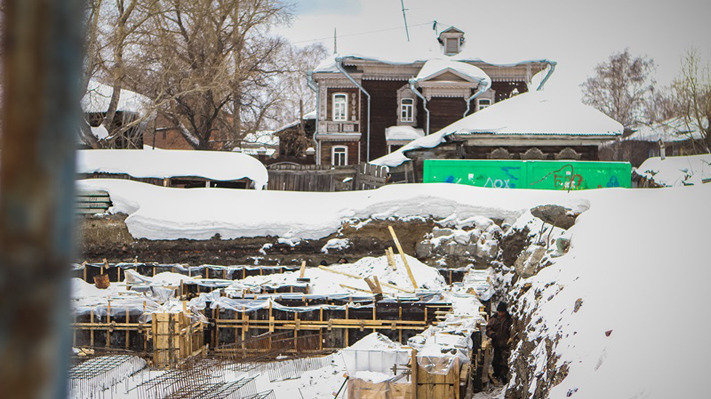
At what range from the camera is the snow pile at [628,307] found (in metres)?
5.89

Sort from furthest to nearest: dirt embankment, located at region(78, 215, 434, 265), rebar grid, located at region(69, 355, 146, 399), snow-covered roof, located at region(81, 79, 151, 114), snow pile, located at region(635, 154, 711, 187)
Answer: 1. snow-covered roof, located at region(81, 79, 151, 114)
2. snow pile, located at region(635, 154, 711, 187)
3. dirt embankment, located at region(78, 215, 434, 265)
4. rebar grid, located at region(69, 355, 146, 399)

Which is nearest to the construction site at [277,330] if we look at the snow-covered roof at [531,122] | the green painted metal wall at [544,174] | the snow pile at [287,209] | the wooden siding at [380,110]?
the snow pile at [287,209]

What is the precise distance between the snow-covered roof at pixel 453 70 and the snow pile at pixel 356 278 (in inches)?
622

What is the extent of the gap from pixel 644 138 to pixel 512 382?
127 ft

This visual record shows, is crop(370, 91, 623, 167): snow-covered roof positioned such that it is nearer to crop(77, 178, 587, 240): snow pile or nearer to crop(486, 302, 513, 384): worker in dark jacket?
crop(77, 178, 587, 240): snow pile

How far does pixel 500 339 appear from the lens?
13539 mm

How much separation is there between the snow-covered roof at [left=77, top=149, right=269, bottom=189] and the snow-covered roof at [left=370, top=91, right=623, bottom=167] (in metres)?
5.42

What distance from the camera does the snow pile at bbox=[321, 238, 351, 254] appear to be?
21188mm

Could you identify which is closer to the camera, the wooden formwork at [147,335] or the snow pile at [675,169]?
the wooden formwork at [147,335]

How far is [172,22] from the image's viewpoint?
3484 cm

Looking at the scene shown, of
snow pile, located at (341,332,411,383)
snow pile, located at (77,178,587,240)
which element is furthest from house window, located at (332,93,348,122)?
snow pile, located at (341,332,411,383)

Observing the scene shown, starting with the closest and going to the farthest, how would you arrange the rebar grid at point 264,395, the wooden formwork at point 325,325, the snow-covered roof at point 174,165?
the rebar grid at point 264,395 < the wooden formwork at point 325,325 < the snow-covered roof at point 174,165

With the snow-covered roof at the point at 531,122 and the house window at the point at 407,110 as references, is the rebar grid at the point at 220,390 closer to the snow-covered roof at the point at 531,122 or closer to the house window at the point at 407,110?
the snow-covered roof at the point at 531,122

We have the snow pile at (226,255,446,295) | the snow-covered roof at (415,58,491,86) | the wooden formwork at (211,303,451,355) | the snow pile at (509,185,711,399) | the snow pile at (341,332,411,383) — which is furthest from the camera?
the snow-covered roof at (415,58,491,86)
